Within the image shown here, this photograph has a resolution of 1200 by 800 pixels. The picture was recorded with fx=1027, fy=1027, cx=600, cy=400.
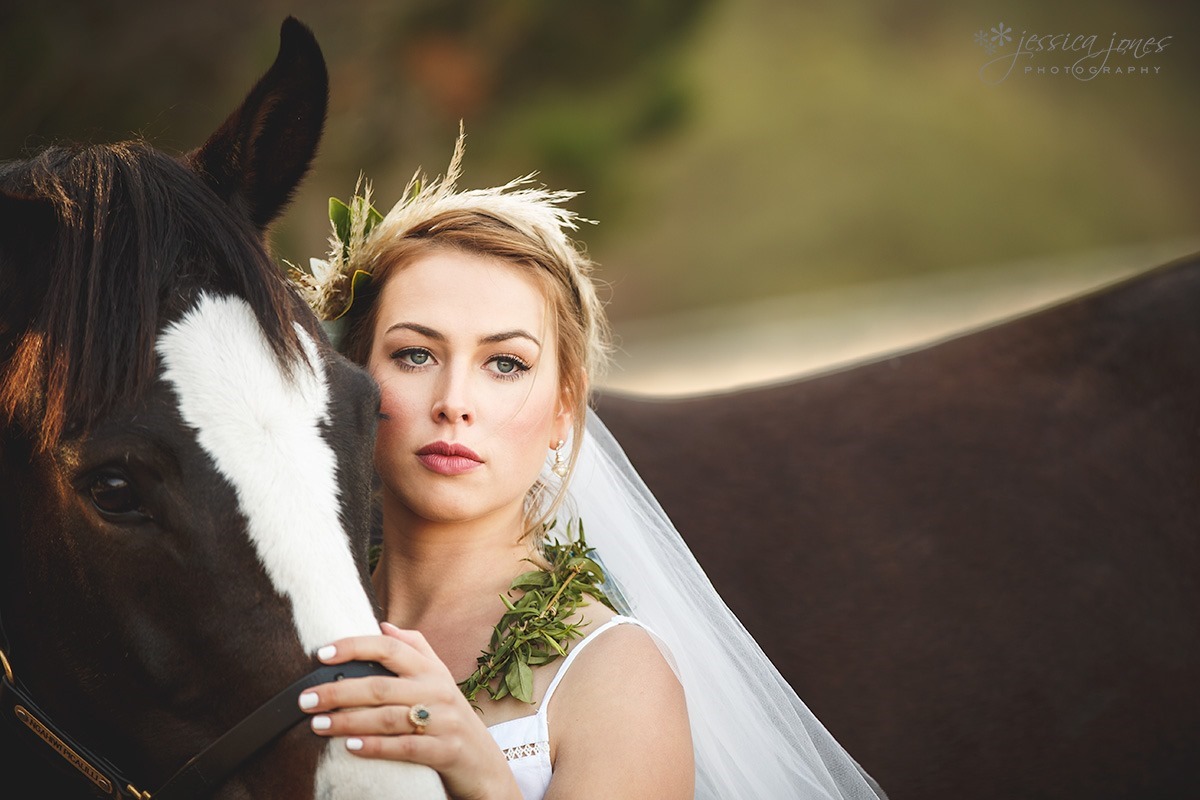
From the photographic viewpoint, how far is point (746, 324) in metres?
11.8

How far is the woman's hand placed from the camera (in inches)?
49.5

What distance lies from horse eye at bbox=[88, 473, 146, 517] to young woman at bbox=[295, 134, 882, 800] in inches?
21.2

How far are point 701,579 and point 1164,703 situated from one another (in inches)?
59.9

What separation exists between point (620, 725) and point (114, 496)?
32.4 inches

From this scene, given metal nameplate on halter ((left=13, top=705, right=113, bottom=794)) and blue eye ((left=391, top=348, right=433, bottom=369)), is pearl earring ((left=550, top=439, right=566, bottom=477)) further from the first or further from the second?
metal nameplate on halter ((left=13, top=705, right=113, bottom=794))

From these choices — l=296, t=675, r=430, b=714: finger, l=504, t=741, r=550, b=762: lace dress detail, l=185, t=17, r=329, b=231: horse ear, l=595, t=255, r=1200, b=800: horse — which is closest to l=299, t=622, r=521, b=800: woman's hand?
l=296, t=675, r=430, b=714: finger

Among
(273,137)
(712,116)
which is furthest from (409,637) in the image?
(712,116)

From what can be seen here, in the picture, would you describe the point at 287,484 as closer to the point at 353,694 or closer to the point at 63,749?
the point at 353,694

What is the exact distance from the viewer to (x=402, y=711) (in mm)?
1284

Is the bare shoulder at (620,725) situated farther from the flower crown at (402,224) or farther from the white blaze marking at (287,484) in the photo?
the flower crown at (402,224)

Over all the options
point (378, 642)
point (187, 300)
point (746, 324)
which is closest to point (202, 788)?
point (378, 642)

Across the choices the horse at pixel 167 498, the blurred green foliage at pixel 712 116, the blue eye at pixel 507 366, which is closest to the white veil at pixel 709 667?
the blue eye at pixel 507 366

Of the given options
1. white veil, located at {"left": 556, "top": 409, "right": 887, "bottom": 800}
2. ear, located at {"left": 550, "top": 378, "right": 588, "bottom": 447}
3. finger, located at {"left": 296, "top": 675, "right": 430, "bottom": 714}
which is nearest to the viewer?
finger, located at {"left": 296, "top": 675, "right": 430, "bottom": 714}

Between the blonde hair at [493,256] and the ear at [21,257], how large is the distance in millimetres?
628
